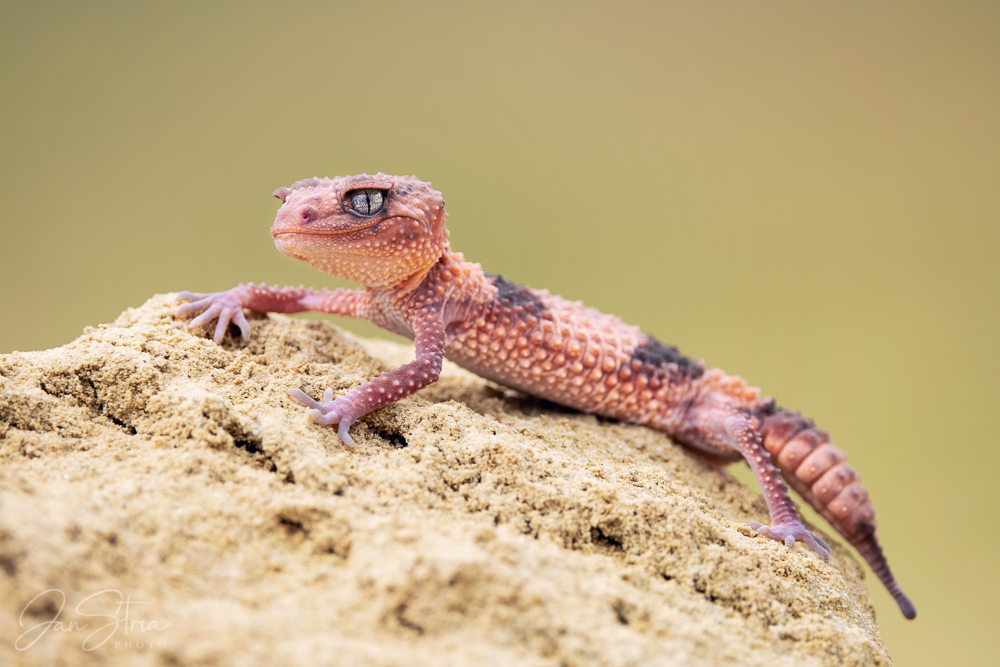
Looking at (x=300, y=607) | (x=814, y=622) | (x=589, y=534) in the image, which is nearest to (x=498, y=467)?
→ (x=589, y=534)

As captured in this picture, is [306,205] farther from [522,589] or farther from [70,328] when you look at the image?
[70,328]

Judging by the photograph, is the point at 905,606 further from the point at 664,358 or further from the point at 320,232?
the point at 320,232
